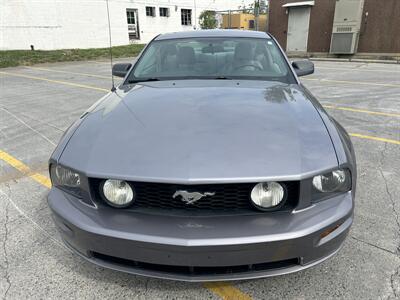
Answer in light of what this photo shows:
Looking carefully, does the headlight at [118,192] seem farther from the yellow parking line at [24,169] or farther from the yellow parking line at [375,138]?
the yellow parking line at [375,138]

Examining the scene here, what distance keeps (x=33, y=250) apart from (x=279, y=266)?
5.86 feet

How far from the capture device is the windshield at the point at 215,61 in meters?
3.04

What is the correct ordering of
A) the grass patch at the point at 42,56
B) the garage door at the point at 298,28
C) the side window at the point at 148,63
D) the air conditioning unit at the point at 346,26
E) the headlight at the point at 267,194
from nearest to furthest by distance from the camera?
the headlight at the point at 267,194 → the side window at the point at 148,63 → the grass patch at the point at 42,56 → the air conditioning unit at the point at 346,26 → the garage door at the point at 298,28

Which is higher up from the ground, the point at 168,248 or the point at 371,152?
the point at 168,248

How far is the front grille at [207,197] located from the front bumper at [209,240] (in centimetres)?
6

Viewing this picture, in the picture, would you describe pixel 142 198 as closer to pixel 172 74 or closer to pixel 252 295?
pixel 252 295

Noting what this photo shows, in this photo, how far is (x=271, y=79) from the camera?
2947 millimetres

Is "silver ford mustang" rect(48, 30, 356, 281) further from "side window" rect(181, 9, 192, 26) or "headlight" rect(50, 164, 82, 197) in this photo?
"side window" rect(181, 9, 192, 26)

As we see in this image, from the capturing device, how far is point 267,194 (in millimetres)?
1694

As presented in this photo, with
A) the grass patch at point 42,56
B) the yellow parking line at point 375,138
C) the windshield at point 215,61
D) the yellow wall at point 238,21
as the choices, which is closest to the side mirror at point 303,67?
the windshield at point 215,61

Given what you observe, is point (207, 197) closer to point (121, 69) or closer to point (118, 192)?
point (118, 192)

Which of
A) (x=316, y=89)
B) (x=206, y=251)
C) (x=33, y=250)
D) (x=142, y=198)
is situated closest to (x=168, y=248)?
(x=206, y=251)

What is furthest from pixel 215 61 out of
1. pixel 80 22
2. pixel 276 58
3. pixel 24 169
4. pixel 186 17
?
pixel 186 17

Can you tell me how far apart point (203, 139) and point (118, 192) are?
0.55m
